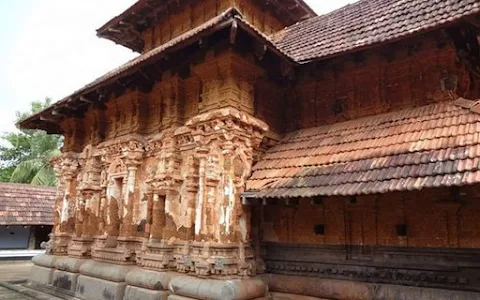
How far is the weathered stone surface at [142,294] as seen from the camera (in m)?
6.36

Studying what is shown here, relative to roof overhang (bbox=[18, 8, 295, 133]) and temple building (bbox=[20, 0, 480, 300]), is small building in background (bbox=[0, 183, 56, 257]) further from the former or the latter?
temple building (bbox=[20, 0, 480, 300])

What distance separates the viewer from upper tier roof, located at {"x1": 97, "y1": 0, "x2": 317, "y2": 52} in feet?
31.7

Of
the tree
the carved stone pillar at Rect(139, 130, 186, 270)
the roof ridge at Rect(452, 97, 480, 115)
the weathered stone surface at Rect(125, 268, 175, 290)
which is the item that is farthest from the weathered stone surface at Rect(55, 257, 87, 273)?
the tree

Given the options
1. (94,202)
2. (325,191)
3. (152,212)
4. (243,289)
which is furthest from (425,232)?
(94,202)

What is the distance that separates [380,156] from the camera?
16.8ft

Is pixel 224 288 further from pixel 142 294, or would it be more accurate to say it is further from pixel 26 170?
pixel 26 170

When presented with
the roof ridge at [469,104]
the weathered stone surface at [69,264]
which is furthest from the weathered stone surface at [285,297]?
the weathered stone surface at [69,264]

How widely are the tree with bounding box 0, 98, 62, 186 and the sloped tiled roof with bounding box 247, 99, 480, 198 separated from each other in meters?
22.5

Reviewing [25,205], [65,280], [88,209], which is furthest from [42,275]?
[25,205]

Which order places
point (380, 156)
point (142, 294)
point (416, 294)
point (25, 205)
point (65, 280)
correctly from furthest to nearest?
1. point (25, 205)
2. point (65, 280)
3. point (142, 294)
4. point (380, 156)
5. point (416, 294)

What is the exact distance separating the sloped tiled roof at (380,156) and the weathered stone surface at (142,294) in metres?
2.38

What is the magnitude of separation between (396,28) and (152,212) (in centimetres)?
549

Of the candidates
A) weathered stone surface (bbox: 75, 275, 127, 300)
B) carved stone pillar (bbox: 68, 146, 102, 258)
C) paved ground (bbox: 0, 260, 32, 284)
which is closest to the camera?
weathered stone surface (bbox: 75, 275, 127, 300)

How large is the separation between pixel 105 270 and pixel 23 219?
36.3ft
